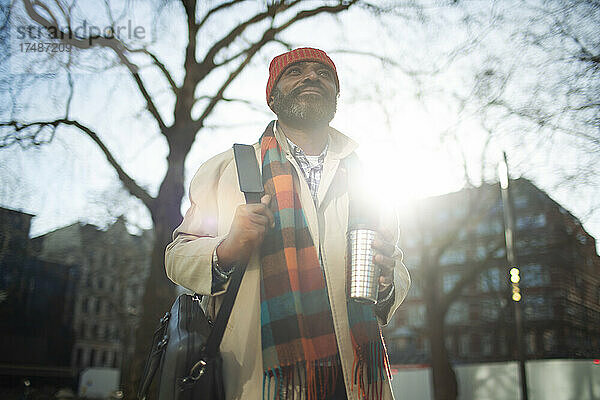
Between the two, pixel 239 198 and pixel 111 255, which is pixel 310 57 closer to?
pixel 239 198

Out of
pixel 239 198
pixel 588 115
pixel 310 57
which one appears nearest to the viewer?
pixel 239 198

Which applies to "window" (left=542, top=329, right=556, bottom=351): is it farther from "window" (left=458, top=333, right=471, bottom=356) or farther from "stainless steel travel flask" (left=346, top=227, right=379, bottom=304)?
"window" (left=458, top=333, right=471, bottom=356)

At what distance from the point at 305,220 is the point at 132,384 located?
552 cm

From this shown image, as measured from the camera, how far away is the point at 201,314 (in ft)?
5.27

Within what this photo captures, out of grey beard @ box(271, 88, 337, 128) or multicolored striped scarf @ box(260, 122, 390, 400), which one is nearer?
multicolored striped scarf @ box(260, 122, 390, 400)

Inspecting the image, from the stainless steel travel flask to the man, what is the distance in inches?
1.2

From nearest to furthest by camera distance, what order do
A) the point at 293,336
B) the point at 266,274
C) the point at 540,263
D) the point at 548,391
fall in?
the point at 293,336 → the point at 266,274 → the point at 548,391 → the point at 540,263

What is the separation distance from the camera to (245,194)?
5.32 ft

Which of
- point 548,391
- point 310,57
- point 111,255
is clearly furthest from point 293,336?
point 111,255

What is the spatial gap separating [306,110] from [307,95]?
5cm

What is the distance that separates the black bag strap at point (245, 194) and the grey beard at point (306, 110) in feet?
0.67

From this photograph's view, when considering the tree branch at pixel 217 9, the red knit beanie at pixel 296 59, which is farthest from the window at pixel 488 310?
the red knit beanie at pixel 296 59

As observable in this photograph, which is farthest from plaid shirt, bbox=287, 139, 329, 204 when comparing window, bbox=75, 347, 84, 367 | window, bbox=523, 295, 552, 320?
window, bbox=523, 295, 552, 320

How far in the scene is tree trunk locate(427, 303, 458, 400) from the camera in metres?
16.6
